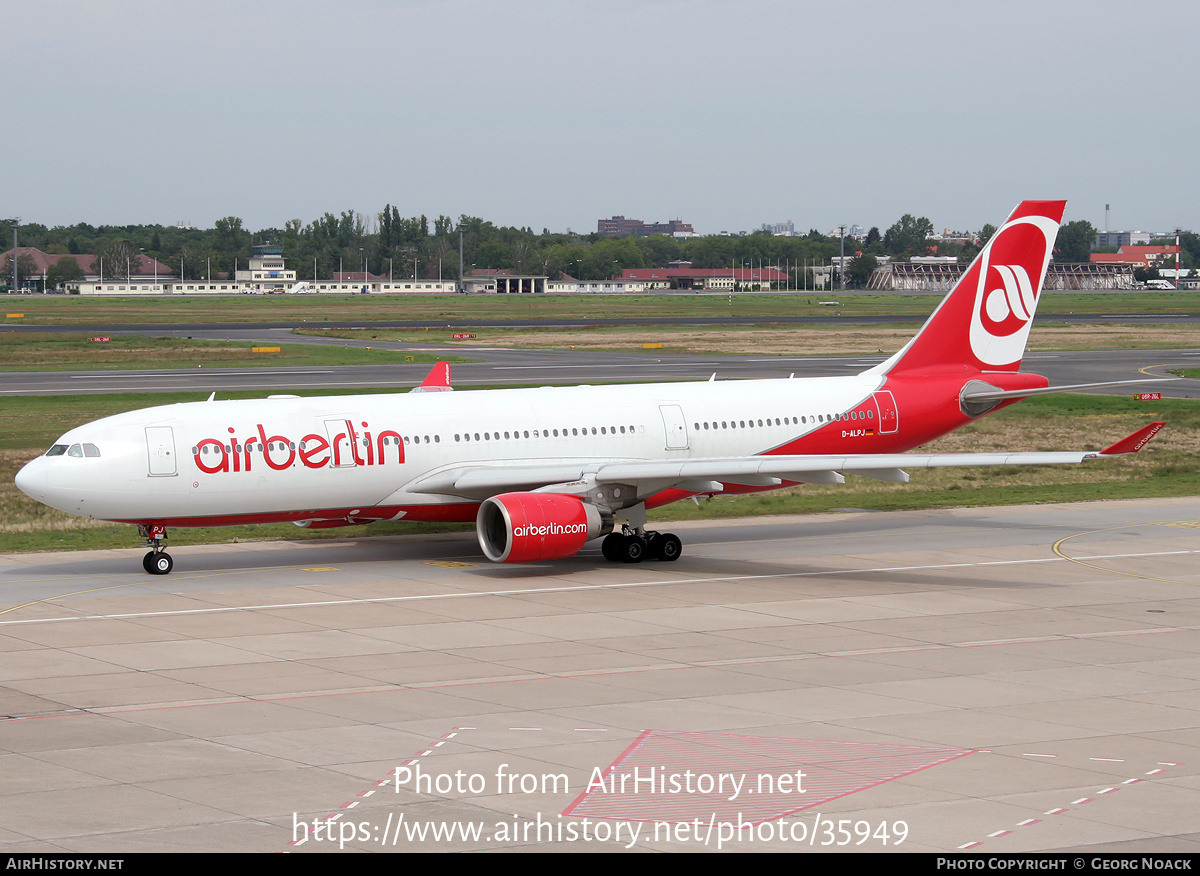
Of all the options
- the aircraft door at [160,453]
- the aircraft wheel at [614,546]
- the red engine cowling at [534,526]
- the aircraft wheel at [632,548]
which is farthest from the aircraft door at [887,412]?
the aircraft door at [160,453]

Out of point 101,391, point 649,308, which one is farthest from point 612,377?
point 649,308

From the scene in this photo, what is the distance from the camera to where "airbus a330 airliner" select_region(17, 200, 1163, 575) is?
31719 millimetres

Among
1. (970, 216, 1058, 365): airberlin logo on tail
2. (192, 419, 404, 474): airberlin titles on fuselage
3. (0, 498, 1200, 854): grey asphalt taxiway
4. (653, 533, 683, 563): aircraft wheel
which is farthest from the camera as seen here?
(970, 216, 1058, 365): airberlin logo on tail

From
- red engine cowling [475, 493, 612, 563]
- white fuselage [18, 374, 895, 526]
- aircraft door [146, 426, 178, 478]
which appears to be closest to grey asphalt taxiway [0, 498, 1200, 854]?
red engine cowling [475, 493, 612, 563]

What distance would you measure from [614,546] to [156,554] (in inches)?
421

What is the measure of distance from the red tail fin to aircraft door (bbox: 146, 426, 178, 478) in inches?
758

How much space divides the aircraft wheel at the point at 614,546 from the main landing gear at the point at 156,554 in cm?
1022

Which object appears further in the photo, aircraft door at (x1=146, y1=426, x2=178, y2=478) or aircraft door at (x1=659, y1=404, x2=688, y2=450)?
aircraft door at (x1=659, y1=404, x2=688, y2=450)

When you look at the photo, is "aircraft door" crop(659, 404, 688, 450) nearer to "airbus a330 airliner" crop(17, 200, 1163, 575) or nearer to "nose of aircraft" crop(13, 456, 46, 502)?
"airbus a330 airliner" crop(17, 200, 1163, 575)

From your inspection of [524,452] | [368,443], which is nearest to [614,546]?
[524,452]

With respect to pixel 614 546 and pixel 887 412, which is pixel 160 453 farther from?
pixel 887 412

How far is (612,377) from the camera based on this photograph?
78.6 meters

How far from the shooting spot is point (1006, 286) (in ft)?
134

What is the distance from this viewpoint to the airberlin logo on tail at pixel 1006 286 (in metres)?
40.7
